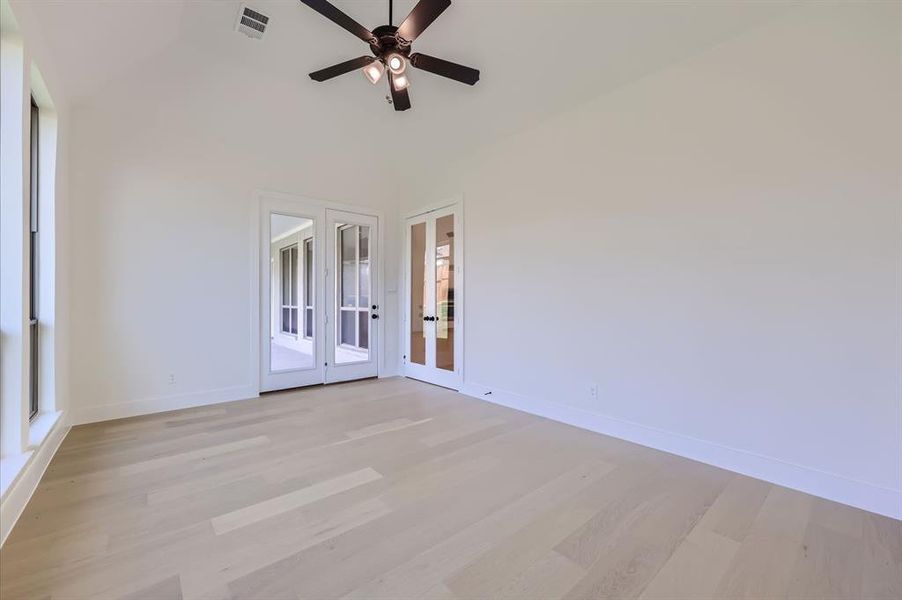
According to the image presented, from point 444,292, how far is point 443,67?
2.95 m

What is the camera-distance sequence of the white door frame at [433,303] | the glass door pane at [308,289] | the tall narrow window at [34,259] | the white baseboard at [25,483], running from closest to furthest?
the white baseboard at [25,483], the tall narrow window at [34,259], the white door frame at [433,303], the glass door pane at [308,289]

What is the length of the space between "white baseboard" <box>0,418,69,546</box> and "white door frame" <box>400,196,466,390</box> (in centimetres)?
369

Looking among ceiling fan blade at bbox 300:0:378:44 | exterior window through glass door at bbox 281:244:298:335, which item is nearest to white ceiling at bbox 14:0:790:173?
ceiling fan blade at bbox 300:0:378:44

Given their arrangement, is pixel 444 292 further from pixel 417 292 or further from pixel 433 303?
pixel 417 292

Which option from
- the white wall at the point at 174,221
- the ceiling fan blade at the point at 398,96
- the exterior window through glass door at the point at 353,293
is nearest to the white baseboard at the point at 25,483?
the white wall at the point at 174,221

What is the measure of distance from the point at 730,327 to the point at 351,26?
330 centimetres

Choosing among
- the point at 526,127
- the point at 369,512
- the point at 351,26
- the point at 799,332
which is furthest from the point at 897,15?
the point at 369,512

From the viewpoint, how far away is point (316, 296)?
5.19 m

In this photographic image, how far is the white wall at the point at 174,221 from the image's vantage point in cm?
361

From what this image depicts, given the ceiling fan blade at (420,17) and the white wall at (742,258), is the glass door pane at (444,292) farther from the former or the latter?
the ceiling fan blade at (420,17)

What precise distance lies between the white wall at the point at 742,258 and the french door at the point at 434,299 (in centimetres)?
119

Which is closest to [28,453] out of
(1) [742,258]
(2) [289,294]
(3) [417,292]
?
(2) [289,294]

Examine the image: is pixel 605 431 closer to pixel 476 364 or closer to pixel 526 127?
pixel 476 364

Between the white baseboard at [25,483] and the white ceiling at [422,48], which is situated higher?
the white ceiling at [422,48]
